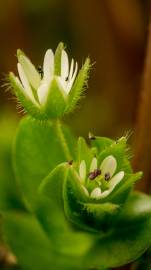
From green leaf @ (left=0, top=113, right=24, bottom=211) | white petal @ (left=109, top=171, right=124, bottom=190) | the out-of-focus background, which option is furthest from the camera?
the out-of-focus background

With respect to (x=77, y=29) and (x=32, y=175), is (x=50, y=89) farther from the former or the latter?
(x=77, y=29)

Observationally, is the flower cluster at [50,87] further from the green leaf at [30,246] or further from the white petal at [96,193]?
the green leaf at [30,246]

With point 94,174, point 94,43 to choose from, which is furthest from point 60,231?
point 94,43

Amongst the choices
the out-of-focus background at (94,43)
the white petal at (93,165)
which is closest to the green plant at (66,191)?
the white petal at (93,165)

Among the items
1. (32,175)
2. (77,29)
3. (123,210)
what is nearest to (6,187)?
(32,175)

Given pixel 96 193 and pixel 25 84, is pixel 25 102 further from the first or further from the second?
pixel 96 193

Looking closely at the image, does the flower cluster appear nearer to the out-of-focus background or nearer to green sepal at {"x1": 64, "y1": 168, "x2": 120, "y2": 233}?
green sepal at {"x1": 64, "y1": 168, "x2": 120, "y2": 233}

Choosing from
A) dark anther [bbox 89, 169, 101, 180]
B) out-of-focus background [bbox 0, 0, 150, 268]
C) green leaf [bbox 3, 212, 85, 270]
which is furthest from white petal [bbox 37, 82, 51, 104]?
out-of-focus background [bbox 0, 0, 150, 268]
